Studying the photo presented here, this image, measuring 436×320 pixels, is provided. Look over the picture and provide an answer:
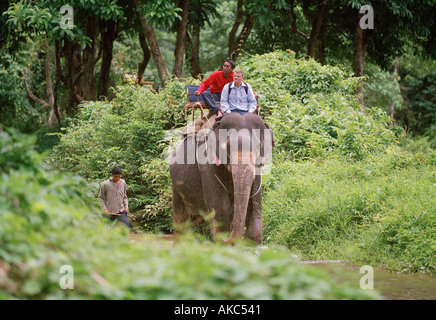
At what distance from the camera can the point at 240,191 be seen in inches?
328

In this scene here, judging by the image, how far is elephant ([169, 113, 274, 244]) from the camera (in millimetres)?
8391

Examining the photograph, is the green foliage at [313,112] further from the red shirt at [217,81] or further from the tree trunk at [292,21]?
the tree trunk at [292,21]

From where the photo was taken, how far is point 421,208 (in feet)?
32.0

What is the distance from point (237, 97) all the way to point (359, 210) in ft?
9.91

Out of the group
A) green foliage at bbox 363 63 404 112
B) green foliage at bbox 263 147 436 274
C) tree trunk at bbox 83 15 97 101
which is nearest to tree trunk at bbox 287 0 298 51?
tree trunk at bbox 83 15 97 101

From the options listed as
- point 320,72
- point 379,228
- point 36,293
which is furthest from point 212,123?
point 320,72

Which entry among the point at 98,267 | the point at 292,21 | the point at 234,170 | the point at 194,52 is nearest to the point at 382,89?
the point at 292,21

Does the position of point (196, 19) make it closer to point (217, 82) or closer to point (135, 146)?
point (135, 146)

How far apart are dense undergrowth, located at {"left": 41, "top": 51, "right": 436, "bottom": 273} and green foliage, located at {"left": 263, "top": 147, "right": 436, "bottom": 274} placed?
2cm

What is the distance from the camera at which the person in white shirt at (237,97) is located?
30.5 feet

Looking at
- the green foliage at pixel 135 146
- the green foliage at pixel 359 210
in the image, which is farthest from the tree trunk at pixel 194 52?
the green foliage at pixel 359 210

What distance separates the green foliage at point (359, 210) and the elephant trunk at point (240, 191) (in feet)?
6.98
